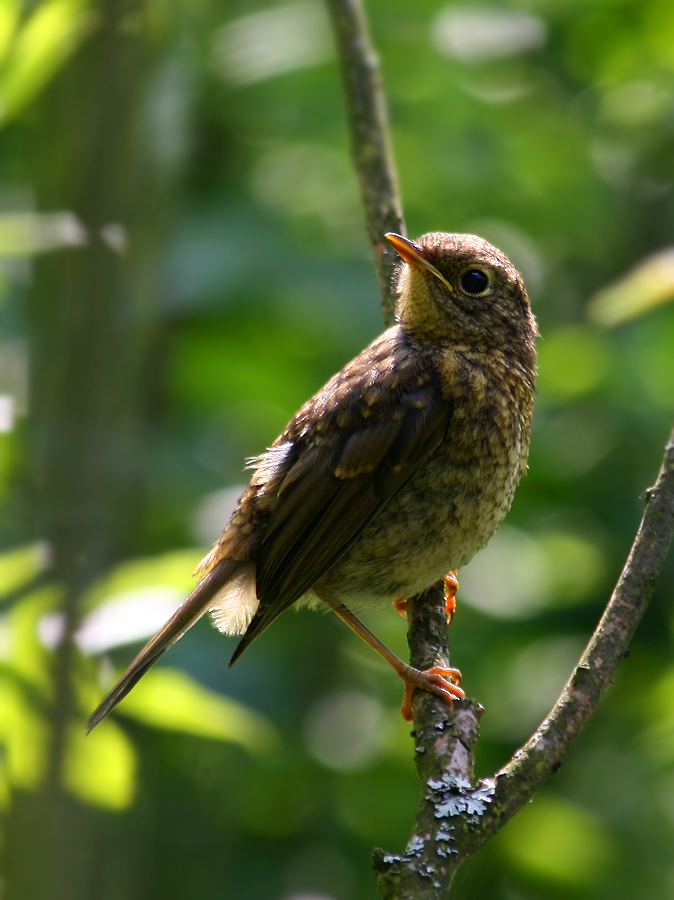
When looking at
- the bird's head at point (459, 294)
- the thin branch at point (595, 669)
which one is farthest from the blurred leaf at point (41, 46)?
the thin branch at point (595, 669)

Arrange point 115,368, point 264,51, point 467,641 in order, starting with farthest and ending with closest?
1. point 264,51
2. point 467,641
3. point 115,368

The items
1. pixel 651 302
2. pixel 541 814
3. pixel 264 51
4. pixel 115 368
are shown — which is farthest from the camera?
pixel 264 51

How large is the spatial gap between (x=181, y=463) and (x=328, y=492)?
1588 millimetres

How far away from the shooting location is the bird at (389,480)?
147 inches

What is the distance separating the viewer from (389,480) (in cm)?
375

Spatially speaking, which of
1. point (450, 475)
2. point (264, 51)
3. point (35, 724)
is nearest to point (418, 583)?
point (450, 475)

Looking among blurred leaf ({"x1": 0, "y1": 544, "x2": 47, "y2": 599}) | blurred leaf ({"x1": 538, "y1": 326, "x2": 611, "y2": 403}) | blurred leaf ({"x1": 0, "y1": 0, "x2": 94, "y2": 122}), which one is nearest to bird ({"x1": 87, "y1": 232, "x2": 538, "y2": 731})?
blurred leaf ({"x1": 0, "y1": 544, "x2": 47, "y2": 599})

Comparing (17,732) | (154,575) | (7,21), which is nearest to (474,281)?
(154,575)

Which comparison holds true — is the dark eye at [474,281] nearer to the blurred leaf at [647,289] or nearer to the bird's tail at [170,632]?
the blurred leaf at [647,289]

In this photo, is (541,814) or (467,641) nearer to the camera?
(541,814)

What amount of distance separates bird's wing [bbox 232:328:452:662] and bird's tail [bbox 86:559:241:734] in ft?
0.46

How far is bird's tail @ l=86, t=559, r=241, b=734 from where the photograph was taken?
10.5ft

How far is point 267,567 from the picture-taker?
3721 mm

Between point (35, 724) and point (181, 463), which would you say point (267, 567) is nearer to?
point (35, 724)
